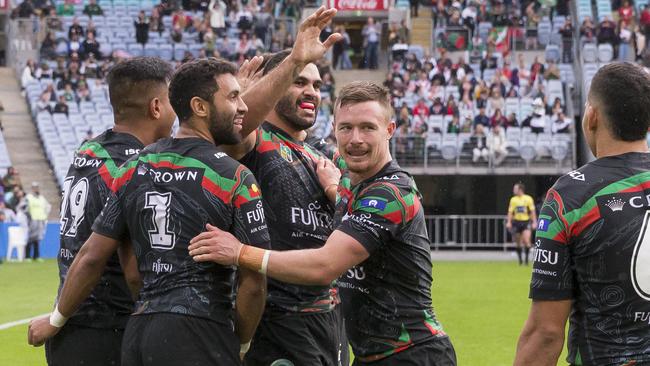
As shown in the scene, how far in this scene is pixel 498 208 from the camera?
111 ft

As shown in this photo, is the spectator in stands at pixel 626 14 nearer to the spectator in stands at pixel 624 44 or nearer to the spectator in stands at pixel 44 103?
the spectator in stands at pixel 624 44

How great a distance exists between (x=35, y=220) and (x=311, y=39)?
23741 mm

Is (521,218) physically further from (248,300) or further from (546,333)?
(546,333)

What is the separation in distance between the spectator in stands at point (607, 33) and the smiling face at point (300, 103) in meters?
31.3

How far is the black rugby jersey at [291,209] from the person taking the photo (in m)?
6.03

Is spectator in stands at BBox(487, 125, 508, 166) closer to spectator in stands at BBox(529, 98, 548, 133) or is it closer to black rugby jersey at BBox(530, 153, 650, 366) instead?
spectator in stands at BBox(529, 98, 548, 133)

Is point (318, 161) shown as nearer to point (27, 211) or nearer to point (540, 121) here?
point (27, 211)

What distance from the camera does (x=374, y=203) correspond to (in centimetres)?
517

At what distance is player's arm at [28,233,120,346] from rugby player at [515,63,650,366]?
1.94 meters

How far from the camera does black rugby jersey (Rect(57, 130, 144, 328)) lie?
18.9 ft

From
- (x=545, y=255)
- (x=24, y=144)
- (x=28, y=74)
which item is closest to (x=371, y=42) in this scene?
(x=28, y=74)

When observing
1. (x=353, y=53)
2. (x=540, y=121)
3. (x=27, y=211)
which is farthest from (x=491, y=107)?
A: (x=27, y=211)

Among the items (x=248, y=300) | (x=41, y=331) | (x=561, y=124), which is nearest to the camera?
(x=248, y=300)

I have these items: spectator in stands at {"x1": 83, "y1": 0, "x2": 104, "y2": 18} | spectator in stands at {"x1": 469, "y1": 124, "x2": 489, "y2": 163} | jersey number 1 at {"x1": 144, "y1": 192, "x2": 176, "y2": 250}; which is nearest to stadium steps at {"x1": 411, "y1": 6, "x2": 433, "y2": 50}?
spectator in stands at {"x1": 469, "y1": 124, "x2": 489, "y2": 163}
